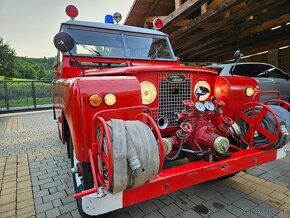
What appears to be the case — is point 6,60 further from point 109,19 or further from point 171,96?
point 171,96

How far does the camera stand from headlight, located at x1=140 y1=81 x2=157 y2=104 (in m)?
2.18

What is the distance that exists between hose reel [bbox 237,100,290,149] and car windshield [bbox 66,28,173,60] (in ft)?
5.95

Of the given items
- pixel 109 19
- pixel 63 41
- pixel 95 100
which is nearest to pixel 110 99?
pixel 95 100

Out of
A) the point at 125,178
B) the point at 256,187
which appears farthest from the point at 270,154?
the point at 125,178

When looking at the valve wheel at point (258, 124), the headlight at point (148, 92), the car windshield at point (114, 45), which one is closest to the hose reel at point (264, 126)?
the valve wheel at point (258, 124)

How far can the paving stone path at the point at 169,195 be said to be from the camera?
2.38 metres

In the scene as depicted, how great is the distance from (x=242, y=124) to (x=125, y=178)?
6.17 feet

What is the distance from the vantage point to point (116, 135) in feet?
4.48

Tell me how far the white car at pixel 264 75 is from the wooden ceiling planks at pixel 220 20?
1.39m

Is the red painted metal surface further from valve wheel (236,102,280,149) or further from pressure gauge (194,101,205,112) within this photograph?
pressure gauge (194,101,205,112)

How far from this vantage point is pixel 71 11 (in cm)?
326

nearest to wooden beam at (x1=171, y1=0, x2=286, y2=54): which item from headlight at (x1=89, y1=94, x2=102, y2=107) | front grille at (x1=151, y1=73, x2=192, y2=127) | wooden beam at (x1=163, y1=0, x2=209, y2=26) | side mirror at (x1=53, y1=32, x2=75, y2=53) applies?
wooden beam at (x1=163, y1=0, x2=209, y2=26)

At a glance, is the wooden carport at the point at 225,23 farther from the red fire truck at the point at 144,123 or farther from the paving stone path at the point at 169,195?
the paving stone path at the point at 169,195

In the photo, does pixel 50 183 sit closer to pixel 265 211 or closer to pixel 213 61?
pixel 265 211
